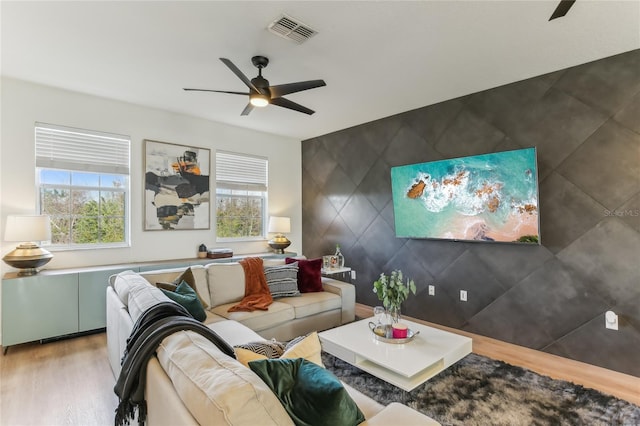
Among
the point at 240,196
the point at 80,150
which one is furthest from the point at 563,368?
the point at 80,150

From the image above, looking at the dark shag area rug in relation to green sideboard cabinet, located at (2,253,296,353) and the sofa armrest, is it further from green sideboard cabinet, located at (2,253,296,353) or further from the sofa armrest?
green sideboard cabinet, located at (2,253,296,353)

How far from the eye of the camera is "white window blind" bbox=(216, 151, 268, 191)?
5039 millimetres

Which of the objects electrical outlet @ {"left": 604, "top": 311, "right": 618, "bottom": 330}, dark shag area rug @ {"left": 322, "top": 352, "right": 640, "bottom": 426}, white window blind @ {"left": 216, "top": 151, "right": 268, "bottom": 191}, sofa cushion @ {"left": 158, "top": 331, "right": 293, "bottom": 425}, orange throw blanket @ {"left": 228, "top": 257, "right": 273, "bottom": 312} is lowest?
dark shag area rug @ {"left": 322, "top": 352, "right": 640, "bottom": 426}

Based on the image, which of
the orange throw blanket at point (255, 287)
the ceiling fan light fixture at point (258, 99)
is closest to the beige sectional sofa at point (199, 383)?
the orange throw blanket at point (255, 287)

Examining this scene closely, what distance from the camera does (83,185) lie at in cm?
392

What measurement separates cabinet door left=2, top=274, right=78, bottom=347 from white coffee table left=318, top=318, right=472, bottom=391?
9.14 feet

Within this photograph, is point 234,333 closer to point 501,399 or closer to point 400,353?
point 400,353

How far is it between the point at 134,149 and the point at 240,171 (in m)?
1.57

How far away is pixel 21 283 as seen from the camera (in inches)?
125

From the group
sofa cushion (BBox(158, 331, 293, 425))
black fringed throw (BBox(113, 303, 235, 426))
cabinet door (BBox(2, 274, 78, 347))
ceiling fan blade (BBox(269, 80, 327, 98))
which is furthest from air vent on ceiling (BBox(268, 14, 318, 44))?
cabinet door (BBox(2, 274, 78, 347))

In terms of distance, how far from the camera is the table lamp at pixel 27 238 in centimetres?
314

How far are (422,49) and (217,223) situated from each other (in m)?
3.70

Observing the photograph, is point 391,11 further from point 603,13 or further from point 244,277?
point 244,277

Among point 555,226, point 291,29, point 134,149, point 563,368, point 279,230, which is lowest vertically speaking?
point 563,368
